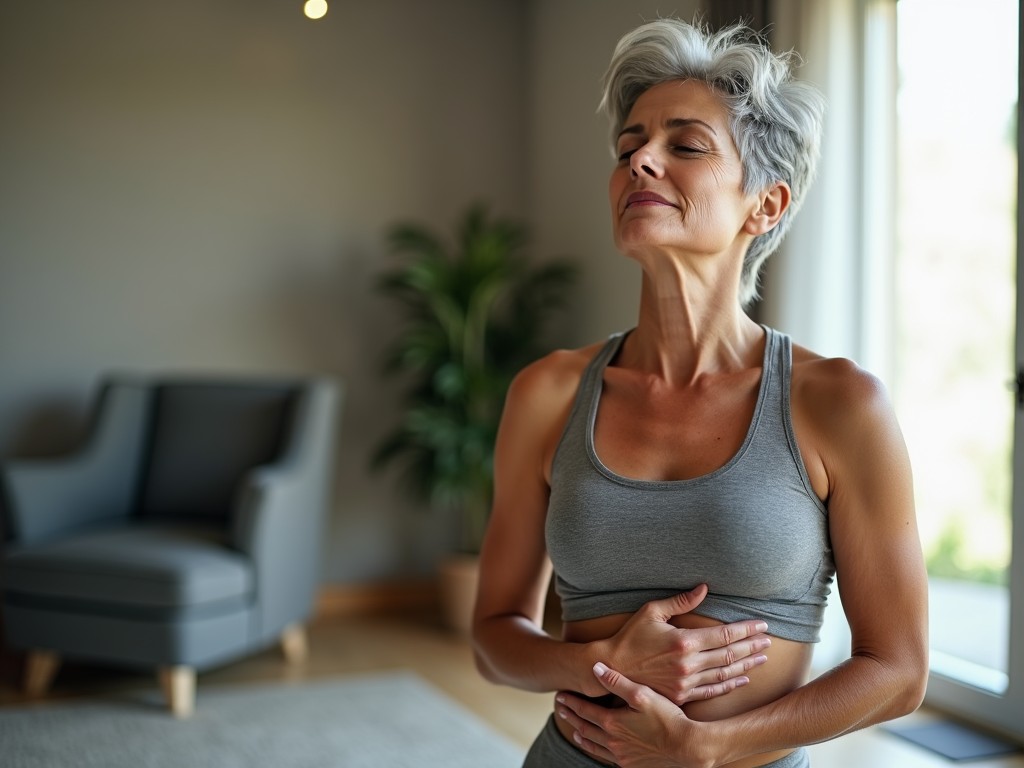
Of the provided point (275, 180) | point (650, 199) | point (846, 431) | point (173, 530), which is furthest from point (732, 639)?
point (275, 180)

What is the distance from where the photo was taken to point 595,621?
113 centimetres

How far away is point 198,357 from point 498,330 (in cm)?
126

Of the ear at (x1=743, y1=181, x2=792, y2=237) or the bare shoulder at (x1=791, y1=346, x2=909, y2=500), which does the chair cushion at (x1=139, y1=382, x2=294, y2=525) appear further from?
the bare shoulder at (x1=791, y1=346, x2=909, y2=500)

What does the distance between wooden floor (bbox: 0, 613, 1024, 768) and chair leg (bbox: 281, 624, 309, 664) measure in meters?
0.04

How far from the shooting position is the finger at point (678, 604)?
106 centimetres

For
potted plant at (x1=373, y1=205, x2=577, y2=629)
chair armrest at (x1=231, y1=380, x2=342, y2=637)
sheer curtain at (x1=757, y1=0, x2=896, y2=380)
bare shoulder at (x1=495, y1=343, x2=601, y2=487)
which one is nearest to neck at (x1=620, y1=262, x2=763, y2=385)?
bare shoulder at (x1=495, y1=343, x2=601, y2=487)

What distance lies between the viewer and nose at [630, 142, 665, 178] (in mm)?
1144

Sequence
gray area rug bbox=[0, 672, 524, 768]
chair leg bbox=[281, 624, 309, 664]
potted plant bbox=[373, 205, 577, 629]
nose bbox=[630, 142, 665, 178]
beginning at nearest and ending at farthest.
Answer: nose bbox=[630, 142, 665, 178], gray area rug bbox=[0, 672, 524, 768], chair leg bbox=[281, 624, 309, 664], potted plant bbox=[373, 205, 577, 629]

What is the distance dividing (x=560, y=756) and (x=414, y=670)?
2.64 meters

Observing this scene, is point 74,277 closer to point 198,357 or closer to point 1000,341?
point 198,357

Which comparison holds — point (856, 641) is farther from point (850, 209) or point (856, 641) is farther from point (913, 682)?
point (850, 209)

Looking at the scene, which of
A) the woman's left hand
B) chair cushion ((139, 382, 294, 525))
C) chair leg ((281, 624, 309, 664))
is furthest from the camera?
chair cushion ((139, 382, 294, 525))

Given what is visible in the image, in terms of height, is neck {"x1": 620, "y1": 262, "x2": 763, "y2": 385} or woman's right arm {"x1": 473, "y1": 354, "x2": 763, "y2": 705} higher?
neck {"x1": 620, "y1": 262, "x2": 763, "y2": 385}

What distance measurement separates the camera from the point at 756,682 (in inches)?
42.7
